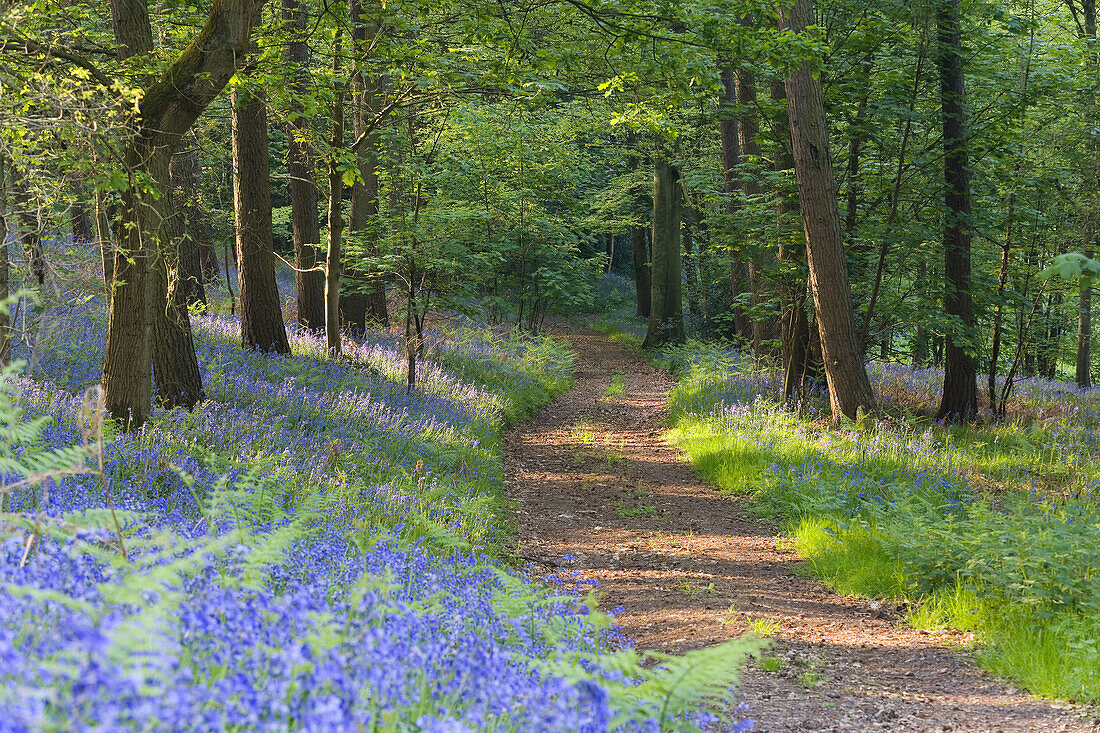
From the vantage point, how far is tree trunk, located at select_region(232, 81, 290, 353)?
1135 centimetres

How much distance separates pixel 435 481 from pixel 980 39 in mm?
11221

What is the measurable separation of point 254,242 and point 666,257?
15305 millimetres

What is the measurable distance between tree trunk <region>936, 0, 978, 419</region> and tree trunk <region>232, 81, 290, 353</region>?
9646 millimetres

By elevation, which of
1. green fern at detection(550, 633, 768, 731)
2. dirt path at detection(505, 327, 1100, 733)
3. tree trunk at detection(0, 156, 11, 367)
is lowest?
dirt path at detection(505, 327, 1100, 733)

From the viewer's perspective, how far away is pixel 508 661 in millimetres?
2953

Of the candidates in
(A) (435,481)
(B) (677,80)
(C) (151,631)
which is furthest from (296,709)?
(B) (677,80)

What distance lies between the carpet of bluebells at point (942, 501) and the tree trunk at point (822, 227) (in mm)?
879

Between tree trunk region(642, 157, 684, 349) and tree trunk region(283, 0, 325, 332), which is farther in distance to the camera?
tree trunk region(642, 157, 684, 349)

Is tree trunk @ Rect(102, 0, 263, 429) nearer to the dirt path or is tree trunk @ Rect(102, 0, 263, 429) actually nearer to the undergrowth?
the dirt path

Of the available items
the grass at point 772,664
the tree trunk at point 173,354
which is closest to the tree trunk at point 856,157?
the grass at point 772,664

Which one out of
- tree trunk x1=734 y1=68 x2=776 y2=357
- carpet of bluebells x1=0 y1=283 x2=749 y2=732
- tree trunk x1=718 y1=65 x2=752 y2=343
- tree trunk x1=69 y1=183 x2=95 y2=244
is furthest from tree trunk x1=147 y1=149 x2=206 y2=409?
tree trunk x1=718 y1=65 x2=752 y2=343

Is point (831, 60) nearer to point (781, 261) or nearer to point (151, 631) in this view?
point (781, 261)

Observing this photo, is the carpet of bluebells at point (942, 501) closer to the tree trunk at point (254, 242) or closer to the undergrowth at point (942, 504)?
the undergrowth at point (942, 504)

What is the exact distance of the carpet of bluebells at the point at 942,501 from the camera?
17.5ft
